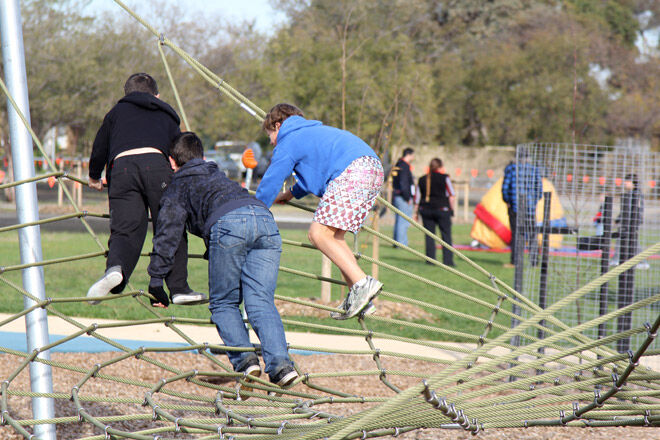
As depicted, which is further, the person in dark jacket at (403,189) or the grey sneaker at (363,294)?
the person in dark jacket at (403,189)

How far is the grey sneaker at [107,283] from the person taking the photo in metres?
3.33

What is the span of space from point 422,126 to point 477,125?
560 centimetres

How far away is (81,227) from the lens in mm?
13852

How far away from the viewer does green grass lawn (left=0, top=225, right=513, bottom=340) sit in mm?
6703

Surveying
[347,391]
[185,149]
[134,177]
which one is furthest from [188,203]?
[347,391]

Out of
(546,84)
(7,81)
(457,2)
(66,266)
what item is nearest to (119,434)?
(7,81)

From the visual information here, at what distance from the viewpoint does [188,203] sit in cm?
325

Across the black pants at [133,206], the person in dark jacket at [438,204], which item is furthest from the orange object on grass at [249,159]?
the black pants at [133,206]

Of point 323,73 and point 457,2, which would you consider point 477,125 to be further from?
point 323,73

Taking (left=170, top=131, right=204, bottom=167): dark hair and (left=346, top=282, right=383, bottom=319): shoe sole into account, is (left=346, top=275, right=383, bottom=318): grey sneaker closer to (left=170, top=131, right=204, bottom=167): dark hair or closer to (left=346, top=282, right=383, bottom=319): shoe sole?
(left=346, top=282, right=383, bottom=319): shoe sole

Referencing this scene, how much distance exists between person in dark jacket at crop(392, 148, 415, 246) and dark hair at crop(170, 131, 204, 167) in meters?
7.44

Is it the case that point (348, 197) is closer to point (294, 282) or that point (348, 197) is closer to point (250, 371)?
point (250, 371)

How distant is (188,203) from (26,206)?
2.14 ft

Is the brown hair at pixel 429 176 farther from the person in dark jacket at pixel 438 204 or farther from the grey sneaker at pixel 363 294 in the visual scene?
the grey sneaker at pixel 363 294
